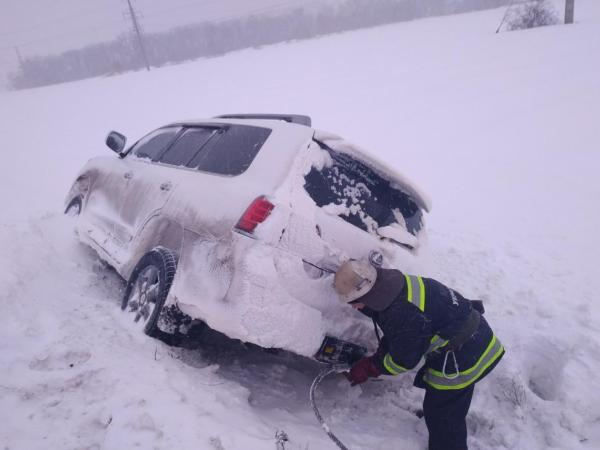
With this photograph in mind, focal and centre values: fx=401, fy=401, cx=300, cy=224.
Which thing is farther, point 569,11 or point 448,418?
point 569,11

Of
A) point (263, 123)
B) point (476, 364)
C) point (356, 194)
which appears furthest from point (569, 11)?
point (476, 364)

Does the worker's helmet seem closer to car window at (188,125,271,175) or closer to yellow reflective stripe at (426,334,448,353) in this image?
yellow reflective stripe at (426,334,448,353)

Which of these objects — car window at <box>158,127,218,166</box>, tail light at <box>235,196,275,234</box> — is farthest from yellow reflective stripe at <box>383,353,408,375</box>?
car window at <box>158,127,218,166</box>

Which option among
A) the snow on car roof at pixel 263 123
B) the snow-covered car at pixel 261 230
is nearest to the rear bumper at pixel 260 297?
the snow-covered car at pixel 261 230

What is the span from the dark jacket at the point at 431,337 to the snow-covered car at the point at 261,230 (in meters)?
0.33

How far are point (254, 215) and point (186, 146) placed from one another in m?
1.57

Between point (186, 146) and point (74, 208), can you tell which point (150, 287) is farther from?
→ point (74, 208)

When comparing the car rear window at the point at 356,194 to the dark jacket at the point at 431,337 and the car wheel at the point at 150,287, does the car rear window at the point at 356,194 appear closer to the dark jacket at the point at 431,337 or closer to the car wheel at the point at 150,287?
the dark jacket at the point at 431,337

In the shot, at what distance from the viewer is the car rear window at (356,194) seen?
2.78 m

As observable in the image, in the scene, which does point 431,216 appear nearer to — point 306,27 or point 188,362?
point 188,362

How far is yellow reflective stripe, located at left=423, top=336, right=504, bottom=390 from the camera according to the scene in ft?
8.56

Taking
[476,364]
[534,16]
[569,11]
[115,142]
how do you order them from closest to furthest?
1. [476,364]
2. [115,142]
3. [569,11]
4. [534,16]

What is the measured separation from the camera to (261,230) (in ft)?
8.02

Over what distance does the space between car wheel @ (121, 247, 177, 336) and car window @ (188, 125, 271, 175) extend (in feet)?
2.48
